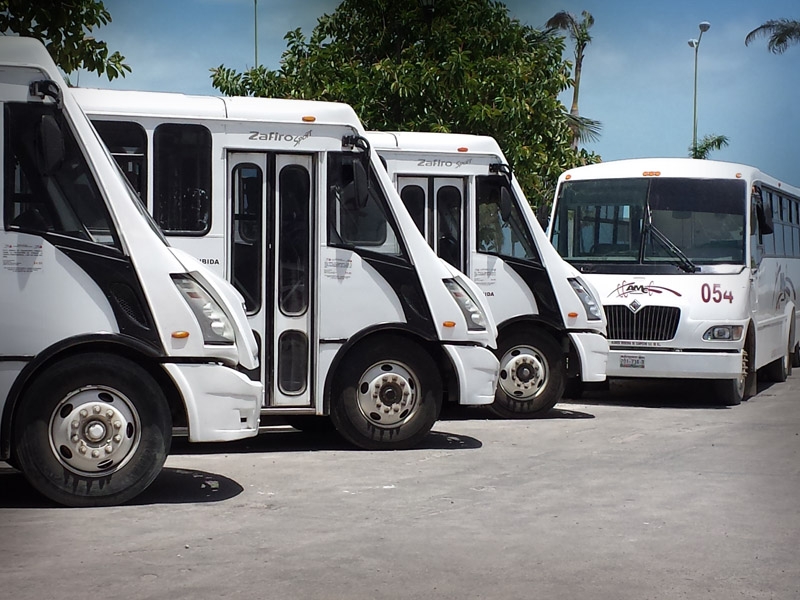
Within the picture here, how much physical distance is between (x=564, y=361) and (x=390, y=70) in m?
7.89

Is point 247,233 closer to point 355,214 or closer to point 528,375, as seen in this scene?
point 355,214

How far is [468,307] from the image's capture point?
410 inches

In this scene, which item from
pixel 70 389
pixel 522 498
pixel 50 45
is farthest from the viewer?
pixel 50 45

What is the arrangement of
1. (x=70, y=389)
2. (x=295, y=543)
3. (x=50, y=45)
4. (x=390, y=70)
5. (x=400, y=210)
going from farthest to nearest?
1. (x=390, y=70)
2. (x=50, y=45)
3. (x=400, y=210)
4. (x=70, y=389)
5. (x=295, y=543)

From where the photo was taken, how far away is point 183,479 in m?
8.75

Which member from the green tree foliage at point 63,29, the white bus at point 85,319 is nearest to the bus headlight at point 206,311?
the white bus at point 85,319

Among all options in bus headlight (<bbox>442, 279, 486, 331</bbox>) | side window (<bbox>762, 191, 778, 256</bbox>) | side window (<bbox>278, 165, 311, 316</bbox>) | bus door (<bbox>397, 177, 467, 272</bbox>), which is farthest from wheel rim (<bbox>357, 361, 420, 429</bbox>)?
side window (<bbox>762, 191, 778, 256</bbox>)

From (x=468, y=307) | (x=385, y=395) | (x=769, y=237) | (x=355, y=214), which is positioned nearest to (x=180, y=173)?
(x=355, y=214)

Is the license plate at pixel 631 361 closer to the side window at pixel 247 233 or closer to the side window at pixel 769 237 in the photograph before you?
the side window at pixel 769 237

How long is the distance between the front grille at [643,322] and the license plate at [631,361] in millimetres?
198

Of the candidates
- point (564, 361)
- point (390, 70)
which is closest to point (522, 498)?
point (564, 361)

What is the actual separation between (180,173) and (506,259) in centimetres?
406

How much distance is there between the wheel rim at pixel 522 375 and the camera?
13211 millimetres

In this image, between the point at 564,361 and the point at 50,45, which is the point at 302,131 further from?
the point at 564,361
